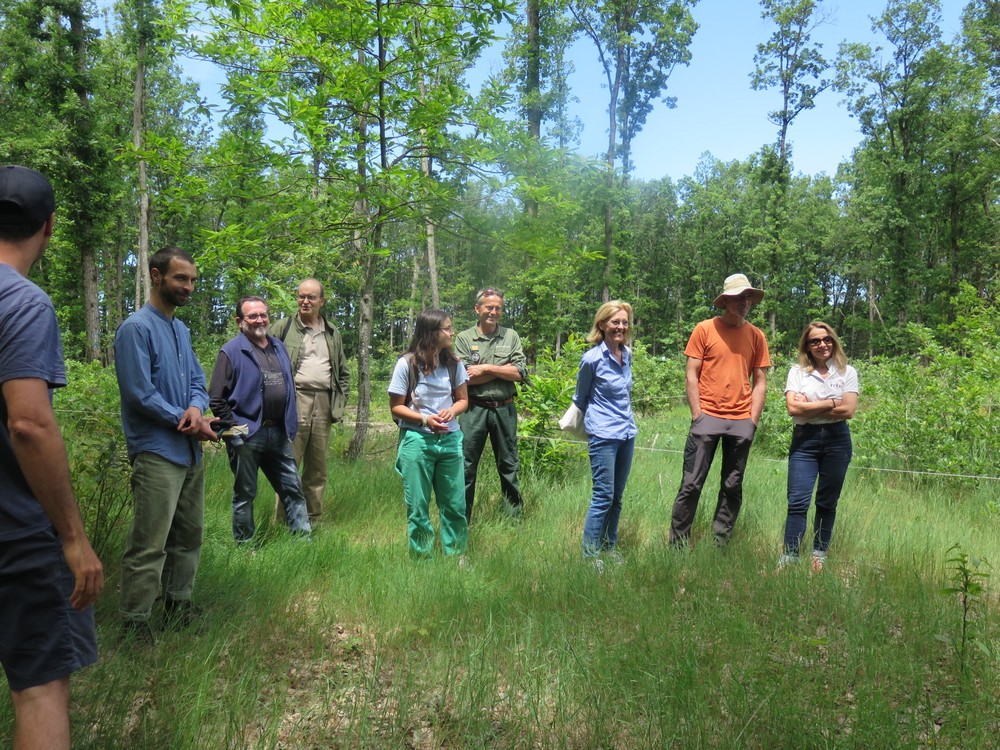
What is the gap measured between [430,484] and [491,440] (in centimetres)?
95

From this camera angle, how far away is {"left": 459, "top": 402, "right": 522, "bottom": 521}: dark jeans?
5.44 metres

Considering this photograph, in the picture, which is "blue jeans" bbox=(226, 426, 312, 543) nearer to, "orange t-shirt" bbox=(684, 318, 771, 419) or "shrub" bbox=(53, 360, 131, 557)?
"shrub" bbox=(53, 360, 131, 557)

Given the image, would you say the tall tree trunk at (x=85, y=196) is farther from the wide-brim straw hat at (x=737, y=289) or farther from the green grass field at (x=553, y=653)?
the wide-brim straw hat at (x=737, y=289)

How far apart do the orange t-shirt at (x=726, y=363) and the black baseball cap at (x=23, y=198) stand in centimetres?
405

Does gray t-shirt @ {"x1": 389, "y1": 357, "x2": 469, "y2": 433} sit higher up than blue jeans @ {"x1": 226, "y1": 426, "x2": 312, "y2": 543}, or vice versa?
gray t-shirt @ {"x1": 389, "y1": 357, "x2": 469, "y2": 433}

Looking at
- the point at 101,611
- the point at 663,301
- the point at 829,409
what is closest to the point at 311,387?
the point at 101,611

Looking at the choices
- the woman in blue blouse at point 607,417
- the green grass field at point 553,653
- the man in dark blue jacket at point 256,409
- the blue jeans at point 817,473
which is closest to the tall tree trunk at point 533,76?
the woman in blue blouse at point 607,417

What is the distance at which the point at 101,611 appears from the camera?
3418mm

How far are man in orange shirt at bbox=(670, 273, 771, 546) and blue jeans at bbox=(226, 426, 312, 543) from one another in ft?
9.53

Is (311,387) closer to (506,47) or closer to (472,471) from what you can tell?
(472,471)

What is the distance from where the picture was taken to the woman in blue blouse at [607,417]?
4730 millimetres

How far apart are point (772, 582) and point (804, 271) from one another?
5103cm

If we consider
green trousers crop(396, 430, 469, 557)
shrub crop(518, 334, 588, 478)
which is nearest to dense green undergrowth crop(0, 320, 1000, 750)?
green trousers crop(396, 430, 469, 557)

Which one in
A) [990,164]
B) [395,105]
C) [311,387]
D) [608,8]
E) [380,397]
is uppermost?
[608,8]
